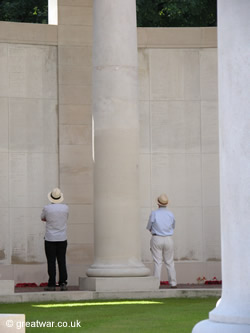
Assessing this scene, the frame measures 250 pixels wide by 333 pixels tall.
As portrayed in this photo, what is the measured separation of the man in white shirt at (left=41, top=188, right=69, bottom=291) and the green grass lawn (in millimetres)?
4787

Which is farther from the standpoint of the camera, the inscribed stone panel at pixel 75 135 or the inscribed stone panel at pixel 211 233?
the inscribed stone panel at pixel 211 233

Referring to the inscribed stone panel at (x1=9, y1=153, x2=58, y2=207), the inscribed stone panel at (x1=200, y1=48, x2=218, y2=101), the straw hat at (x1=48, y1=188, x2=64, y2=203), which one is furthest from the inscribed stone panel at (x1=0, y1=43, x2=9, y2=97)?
the inscribed stone panel at (x1=200, y1=48, x2=218, y2=101)

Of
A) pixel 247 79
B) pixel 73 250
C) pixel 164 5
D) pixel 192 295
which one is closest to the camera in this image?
pixel 247 79

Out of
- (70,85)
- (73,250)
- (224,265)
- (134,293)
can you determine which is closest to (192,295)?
(134,293)

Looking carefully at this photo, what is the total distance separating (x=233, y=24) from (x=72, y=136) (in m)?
28.5

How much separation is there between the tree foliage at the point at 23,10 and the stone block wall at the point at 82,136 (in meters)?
19.1

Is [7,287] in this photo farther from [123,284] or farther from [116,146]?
[116,146]

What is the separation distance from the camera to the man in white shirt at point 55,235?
34.2 m

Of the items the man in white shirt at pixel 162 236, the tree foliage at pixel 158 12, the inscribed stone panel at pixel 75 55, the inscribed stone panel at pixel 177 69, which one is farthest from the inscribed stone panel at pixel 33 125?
the tree foliage at pixel 158 12

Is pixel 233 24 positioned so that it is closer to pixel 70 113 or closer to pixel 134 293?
pixel 134 293

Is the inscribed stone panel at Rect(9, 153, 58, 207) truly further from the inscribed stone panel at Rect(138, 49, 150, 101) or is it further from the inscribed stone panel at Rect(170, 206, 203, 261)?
the inscribed stone panel at Rect(170, 206, 203, 261)

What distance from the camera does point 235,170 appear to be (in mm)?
13352

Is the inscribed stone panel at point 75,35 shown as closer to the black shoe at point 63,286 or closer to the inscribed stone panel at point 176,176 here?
the inscribed stone panel at point 176,176

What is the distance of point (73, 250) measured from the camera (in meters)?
41.3
